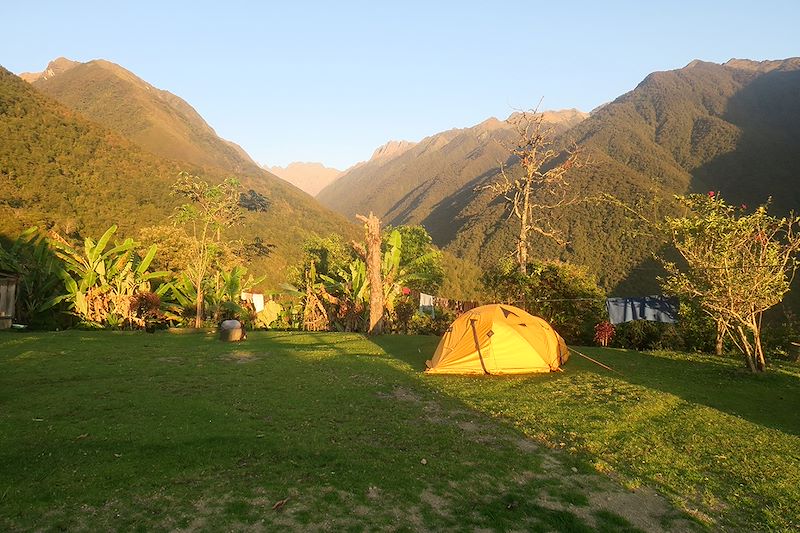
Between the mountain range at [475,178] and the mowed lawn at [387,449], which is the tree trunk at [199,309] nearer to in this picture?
the mowed lawn at [387,449]

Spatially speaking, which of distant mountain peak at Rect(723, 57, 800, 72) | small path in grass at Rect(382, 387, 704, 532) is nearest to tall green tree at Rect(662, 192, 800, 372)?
small path in grass at Rect(382, 387, 704, 532)

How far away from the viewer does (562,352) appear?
12094mm

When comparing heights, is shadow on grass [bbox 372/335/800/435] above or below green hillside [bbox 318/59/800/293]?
below

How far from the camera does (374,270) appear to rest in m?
17.6

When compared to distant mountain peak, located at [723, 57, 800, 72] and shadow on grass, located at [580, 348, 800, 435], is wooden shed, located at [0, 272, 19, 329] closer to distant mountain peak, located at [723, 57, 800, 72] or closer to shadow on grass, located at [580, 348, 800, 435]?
shadow on grass, located at [580, 348, 800, 435]

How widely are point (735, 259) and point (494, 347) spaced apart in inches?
204

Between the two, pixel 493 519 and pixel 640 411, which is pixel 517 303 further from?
pixel 493 519

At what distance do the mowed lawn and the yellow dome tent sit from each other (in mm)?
417

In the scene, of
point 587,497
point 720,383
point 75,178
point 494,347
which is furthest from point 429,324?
point 75,178

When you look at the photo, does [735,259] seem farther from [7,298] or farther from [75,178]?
[75,178]

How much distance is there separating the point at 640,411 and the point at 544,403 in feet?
4.73

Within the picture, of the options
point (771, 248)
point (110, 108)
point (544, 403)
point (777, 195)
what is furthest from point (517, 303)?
point (110, 108)

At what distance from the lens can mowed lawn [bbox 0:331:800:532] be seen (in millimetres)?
4320

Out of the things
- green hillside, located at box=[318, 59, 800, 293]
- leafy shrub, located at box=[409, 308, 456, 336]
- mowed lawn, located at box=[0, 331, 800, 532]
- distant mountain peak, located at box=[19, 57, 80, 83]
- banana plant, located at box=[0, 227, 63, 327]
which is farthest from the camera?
distant mountain peak, located at box=[19, 57, 80, 83]
